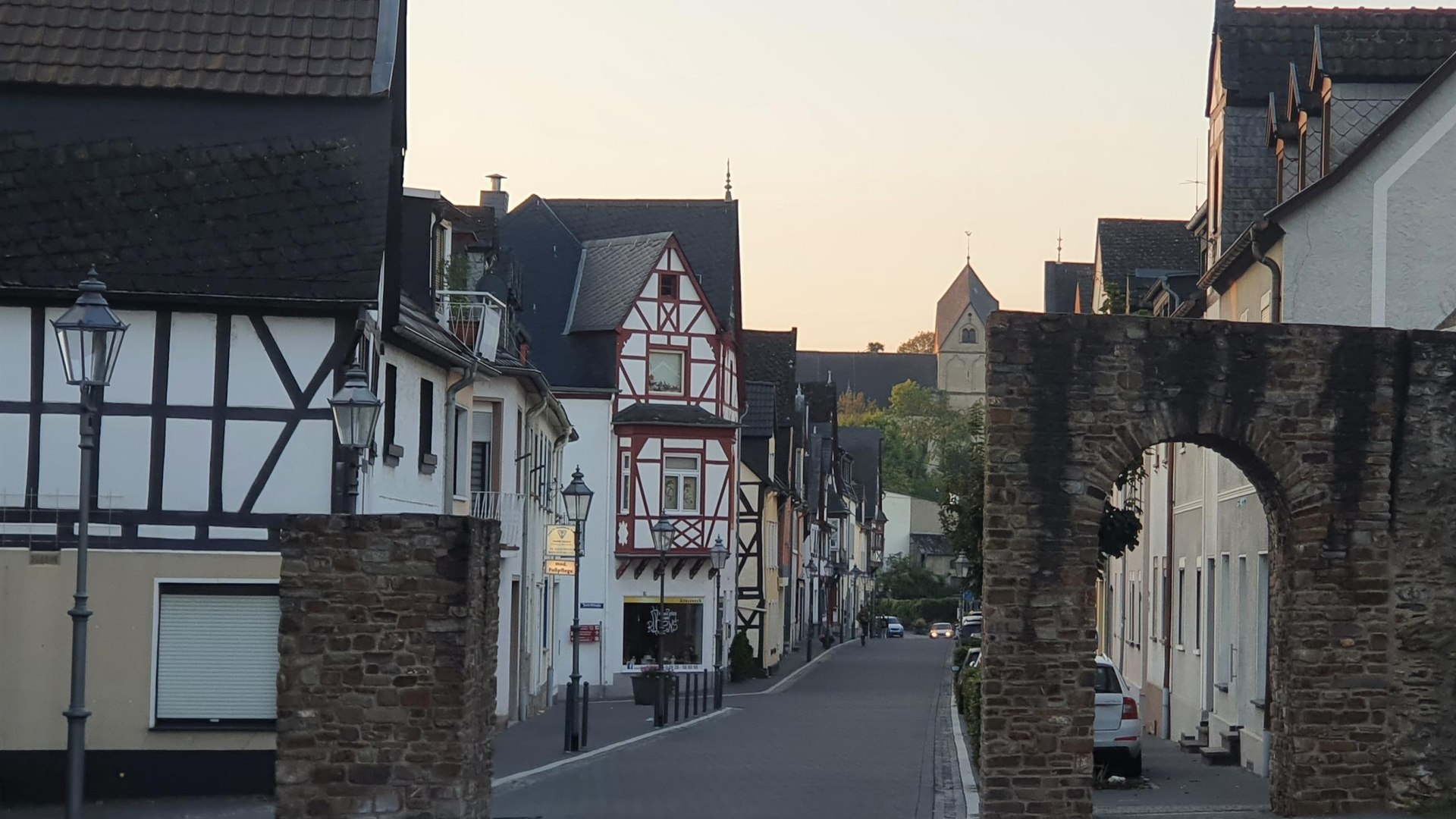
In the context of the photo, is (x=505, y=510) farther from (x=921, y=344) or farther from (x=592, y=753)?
(x=921, y=344)

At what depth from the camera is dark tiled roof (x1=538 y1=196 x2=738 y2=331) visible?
51250 mm

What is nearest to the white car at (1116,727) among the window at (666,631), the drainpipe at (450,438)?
the drainpipe at (450,438)

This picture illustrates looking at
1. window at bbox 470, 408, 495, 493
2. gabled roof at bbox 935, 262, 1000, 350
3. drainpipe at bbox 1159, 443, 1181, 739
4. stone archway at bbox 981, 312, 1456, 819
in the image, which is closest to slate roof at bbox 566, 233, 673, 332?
window at bbox 470, 408, 495, 493

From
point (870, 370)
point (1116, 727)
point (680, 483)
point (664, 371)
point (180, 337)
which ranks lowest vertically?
point (1116, 727)

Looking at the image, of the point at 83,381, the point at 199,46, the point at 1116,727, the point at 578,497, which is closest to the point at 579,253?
the point at 578,497

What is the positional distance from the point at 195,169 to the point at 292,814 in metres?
8.29

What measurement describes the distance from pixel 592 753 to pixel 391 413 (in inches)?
236

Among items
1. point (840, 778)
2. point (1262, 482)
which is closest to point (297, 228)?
point (840, 778)

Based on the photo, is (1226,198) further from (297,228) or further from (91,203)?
(91,203)

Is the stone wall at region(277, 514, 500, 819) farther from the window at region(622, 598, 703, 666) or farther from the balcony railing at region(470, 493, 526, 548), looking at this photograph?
the window at region(622, 598, 703, 666)

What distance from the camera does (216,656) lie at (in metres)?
18.7

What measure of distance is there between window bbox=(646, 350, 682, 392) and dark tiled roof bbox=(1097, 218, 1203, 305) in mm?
11872

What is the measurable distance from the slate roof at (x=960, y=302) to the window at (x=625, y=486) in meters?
118

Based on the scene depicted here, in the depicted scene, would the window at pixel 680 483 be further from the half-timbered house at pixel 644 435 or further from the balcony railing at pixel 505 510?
the balcony railing at pixel 505 510
